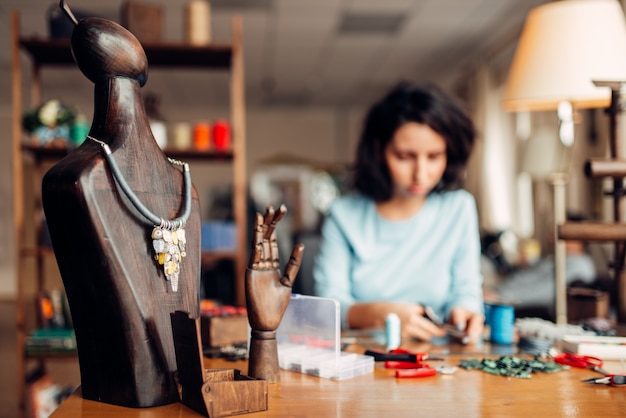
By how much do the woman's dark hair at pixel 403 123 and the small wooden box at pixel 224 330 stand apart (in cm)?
67

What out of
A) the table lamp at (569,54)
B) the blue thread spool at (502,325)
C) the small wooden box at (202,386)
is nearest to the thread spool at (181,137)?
the table lamp at (569,54)

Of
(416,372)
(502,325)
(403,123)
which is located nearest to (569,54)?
(403,123)

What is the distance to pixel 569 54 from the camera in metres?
1.49

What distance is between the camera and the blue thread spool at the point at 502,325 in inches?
53.0

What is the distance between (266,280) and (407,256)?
0.88m

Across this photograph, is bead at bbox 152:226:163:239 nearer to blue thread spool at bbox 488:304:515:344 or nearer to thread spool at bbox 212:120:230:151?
blue thread spool at bbox 488:304:515:344

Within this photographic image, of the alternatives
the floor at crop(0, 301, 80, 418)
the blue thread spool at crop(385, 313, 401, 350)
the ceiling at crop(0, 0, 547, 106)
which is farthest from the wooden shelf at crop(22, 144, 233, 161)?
the blue thread spool at crop(385, 313, 401, 350)

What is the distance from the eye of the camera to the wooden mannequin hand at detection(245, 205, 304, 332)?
95cm

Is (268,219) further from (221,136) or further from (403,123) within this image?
(221,136)

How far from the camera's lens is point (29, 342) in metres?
2.79

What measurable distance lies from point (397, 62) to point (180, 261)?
19.6ft

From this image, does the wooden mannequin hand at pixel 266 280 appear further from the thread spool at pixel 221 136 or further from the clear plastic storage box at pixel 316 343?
the thread spool at pixel 221 136

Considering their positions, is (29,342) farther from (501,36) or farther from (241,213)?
(501,36)

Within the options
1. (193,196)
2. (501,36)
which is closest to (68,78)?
(501,36)
